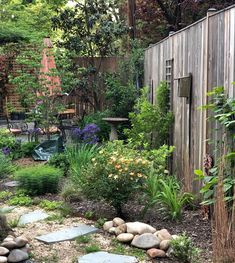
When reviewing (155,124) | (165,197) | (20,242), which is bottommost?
A: (20,242)

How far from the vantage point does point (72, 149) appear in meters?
7.04

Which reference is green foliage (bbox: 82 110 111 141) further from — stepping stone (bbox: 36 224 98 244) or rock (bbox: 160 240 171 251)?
rock (bbox: 160 240 171 251)

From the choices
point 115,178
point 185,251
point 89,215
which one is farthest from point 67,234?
point 185,251

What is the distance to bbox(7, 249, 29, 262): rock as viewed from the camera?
3479mm

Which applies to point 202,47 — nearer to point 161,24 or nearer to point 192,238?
point 192,238

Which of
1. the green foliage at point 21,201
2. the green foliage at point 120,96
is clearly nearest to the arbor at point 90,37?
the green foliage at point 120,96

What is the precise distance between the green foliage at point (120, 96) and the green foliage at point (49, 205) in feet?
16.2

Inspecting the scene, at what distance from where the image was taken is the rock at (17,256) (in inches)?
137

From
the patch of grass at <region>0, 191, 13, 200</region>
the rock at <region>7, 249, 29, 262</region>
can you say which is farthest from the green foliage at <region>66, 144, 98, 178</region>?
the rock at <region>7, 249, 29, 262</region>

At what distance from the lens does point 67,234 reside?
418 cm

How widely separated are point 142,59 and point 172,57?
362 cm

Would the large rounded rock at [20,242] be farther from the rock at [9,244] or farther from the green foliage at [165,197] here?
the green foliage at [165,197]

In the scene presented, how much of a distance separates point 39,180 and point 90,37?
20.1ft

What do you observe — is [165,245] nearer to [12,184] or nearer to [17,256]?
[17,256]
